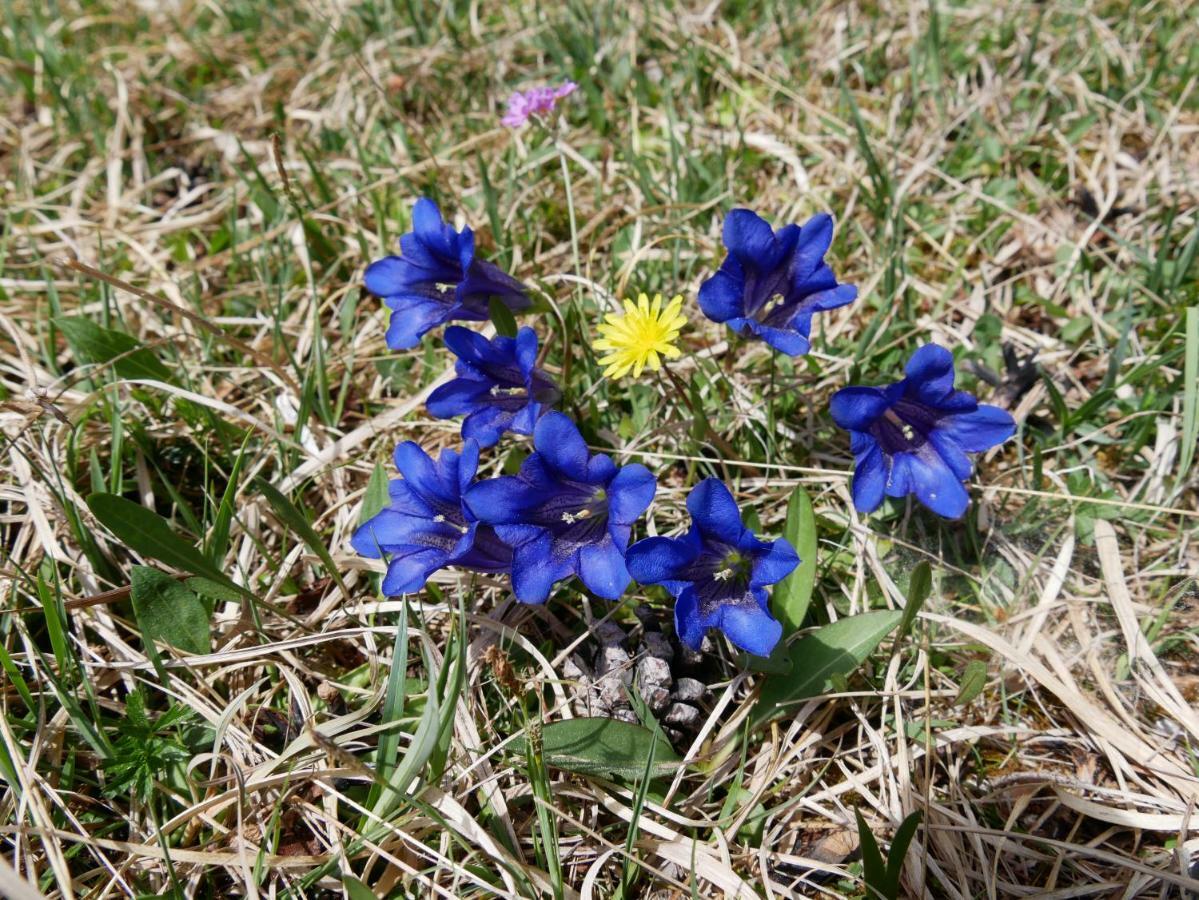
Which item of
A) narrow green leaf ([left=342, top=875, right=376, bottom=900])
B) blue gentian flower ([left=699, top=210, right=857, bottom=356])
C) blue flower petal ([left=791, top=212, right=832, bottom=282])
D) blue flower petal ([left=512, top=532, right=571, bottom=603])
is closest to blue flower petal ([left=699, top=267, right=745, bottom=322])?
blue gentian flower ([left=699, top=210, right=857, bottom=356])

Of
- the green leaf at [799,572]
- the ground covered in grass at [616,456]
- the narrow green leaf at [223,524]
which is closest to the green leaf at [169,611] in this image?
the ground covered in grass at [616,456]

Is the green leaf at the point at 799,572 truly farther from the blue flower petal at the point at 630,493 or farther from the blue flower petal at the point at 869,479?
the blue flower petal at the point at 630,493

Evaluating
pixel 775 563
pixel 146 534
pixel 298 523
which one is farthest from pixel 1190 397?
pixel 146 534

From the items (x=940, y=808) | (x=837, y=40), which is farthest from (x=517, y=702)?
(x=837, y=40)

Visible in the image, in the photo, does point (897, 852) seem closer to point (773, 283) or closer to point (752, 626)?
point (752, 626)

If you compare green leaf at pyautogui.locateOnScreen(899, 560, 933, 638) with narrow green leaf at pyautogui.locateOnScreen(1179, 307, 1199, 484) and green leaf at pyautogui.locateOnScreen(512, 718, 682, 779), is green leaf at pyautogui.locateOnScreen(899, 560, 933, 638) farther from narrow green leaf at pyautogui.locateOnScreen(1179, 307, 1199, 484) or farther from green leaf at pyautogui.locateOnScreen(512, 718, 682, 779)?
narrow green leaf at pyautogui.locateOnScreen(1179, 307, 1199, 484)
